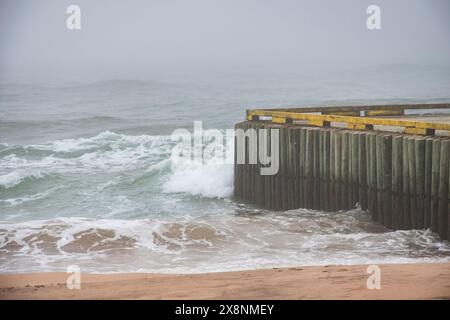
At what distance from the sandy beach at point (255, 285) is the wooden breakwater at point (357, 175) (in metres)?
2.82

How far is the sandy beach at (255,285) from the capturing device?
8.51m

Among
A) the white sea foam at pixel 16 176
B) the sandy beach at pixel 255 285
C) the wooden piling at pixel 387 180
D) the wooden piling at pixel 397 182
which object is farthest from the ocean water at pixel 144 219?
the sandy beach at pixel 255 285

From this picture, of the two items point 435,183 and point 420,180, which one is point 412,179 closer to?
point 420,180

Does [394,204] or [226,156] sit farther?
[226,156]

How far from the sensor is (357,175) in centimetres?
1462

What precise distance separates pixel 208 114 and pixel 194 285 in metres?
42.0

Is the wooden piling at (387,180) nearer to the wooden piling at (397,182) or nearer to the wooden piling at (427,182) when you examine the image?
the wooden piling at (397,182)

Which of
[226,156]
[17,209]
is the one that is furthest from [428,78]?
[17,209]

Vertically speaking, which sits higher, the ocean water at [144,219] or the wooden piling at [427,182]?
the wooden piling at [427,182]

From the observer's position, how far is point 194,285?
9.16 metres

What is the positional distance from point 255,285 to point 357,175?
6209mm

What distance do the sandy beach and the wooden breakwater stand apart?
2.82 metres
